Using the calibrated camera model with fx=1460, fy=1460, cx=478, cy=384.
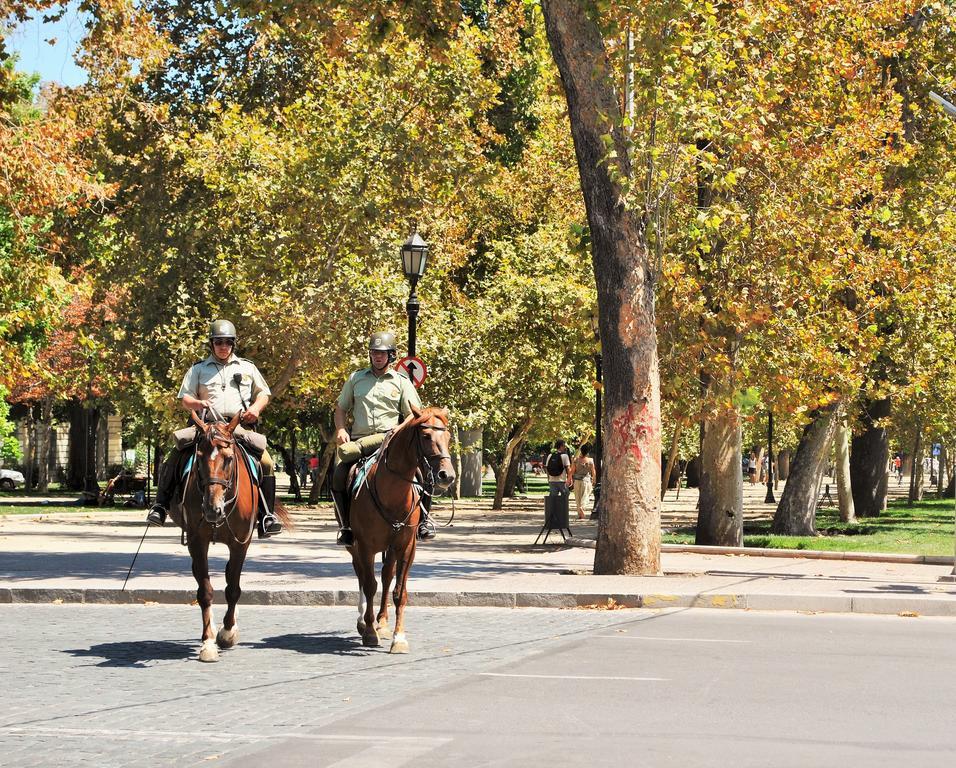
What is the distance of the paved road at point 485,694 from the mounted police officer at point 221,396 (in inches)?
49.9

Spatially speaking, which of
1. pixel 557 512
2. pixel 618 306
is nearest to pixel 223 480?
pixel 618 306

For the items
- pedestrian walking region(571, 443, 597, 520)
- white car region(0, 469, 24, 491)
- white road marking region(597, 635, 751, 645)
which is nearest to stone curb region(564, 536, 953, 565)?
white road marking region(597, 635, 751, 645)

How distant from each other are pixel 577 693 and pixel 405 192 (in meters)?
26.6

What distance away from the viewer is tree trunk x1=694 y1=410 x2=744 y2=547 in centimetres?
2631

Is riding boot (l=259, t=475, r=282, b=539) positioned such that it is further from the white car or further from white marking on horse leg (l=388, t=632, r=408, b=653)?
the white car

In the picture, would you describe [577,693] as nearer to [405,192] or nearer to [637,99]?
[637,99]

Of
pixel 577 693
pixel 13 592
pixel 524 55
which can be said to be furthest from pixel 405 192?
pixel 577 693

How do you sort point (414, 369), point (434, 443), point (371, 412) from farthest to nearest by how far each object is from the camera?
point (414, 369) < point (371, 412) < point (434, 443)

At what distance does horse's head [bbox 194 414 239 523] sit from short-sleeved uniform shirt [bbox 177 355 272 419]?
40 cm

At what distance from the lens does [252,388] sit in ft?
40.6

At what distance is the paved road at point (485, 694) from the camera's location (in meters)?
7.86

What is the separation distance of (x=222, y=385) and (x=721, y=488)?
52.1ft

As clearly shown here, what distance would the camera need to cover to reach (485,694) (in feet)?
32.1

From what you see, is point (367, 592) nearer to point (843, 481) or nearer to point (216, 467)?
point (216, 467)
